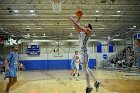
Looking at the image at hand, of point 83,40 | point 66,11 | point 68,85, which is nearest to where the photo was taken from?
point 83,40

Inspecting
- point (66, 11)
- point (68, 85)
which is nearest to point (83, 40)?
point (68, 85)

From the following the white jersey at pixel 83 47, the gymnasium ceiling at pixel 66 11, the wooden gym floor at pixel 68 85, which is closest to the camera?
the white jersey at pixel 83 47

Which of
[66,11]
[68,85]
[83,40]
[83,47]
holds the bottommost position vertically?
[68,85]

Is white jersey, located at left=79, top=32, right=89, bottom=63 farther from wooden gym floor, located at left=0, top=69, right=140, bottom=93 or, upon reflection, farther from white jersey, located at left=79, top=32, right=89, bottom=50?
wooden gym floor, located at left=0, top=69, right=140, bottom=93

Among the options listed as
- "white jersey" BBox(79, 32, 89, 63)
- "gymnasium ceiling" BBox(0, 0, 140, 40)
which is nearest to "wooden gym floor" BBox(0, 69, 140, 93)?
"white jersey" BBox(79, 32, 89, 63)

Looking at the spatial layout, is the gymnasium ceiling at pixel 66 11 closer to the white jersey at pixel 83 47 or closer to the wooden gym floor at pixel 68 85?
the wooden gym floor at pixel 68 85

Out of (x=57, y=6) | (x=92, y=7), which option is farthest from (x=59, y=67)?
(x=57, y=6)

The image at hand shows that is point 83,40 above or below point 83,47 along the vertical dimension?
above

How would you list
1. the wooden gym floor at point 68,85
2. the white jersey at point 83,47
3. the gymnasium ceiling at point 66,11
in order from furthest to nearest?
the gymnasium ceiling at point 66,11, the wooden gym floor at point 68,85, the white jersey at point 83,47

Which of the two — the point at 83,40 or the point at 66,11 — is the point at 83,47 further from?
the point at 66,11

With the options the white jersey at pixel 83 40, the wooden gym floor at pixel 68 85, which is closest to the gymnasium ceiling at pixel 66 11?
the wooden gym floor at pixel 68 85

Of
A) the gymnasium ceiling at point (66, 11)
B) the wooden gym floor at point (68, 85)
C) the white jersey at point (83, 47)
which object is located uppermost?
the gymnasium ceiling at point (66, 11)

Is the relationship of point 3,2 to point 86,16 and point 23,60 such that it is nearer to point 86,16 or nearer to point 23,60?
point 86,16

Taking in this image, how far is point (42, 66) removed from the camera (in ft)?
164
